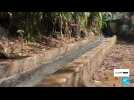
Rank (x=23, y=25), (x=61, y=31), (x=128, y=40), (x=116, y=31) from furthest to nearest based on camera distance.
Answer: (x=61, y=31) < (x=23, y=25) < (x=116, y=31) < (x=128, y=40)

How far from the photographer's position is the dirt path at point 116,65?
382cm

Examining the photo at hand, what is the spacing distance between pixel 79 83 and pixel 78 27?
258 cm

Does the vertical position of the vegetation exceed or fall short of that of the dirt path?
it exceeds it

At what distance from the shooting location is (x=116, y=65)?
4633 millimetres

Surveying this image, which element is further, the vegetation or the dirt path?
the vegetation

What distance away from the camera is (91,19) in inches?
241

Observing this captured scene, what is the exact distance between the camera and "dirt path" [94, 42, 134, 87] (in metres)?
3.82

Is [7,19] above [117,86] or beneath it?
above

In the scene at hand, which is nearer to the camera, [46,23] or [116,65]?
[116,65]

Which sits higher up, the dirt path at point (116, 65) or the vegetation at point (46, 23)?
the vegetation at point (46, 23)

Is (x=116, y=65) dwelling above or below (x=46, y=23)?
below

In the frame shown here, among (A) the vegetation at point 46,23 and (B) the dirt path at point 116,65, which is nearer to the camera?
(B) the dirt path at point 116,65
